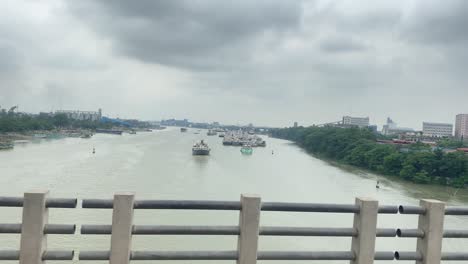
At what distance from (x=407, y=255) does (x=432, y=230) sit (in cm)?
28

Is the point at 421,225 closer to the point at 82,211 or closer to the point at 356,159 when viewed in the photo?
the point at 82,211

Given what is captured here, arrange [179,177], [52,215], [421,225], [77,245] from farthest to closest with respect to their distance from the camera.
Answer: [179,177], [52,215], [77,245], [421,225]

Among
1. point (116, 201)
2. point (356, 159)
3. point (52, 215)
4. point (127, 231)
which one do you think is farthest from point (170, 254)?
point (356, 159)

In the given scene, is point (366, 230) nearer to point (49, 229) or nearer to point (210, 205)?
point (210, 205)

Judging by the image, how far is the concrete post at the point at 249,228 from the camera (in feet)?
9.36

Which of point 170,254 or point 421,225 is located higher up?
point 421,225

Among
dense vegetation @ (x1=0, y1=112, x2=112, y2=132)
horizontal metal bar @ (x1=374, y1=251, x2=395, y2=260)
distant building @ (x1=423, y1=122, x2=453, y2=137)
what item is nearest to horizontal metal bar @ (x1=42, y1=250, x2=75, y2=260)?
horizontal metal bar @ (x1=374, y1=251, x2=395, y2=260)

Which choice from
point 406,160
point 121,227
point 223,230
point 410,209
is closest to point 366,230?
point 410,209

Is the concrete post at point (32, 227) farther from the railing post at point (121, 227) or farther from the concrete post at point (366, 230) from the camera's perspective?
the concrete post at point (366, 230)

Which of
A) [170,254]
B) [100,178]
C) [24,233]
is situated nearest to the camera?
[24,233]

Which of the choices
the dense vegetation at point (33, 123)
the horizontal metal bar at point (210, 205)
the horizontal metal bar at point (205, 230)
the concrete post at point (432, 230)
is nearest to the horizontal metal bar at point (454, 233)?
the concrete post at point (432, 230)

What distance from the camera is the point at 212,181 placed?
2933 cm

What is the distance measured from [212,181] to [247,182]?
106 inches

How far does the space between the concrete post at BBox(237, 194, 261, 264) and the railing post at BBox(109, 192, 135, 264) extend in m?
0.78
